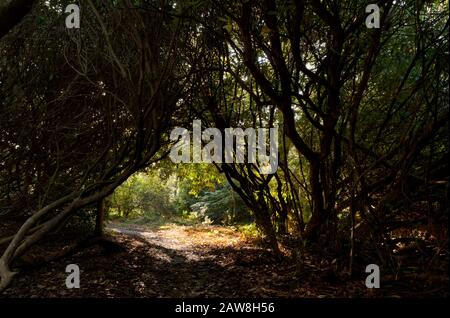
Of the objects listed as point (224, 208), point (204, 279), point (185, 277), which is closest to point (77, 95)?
point (185, 277)

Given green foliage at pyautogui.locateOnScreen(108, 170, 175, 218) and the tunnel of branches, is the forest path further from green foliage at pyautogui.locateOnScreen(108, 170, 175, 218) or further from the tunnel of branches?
green foliage at pyautogui.locateOnScreen(108, 170, 175, 218)

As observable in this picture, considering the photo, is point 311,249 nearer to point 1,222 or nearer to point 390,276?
point 390,276

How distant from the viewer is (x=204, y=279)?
16.0 ft

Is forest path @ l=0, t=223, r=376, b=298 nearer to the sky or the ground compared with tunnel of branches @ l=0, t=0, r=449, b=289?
nearer to the ground

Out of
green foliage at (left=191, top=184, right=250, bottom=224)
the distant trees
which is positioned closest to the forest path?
the distant trees

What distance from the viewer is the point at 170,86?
17.1ft

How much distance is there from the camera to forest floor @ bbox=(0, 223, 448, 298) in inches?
139

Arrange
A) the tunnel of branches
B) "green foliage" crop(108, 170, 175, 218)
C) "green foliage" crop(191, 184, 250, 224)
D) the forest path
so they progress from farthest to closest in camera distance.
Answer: "green foliage" crop(108, 170, 175, 218), "green foliage" crop(191, 184, 250, 224), the forest path, the tunnel of branches

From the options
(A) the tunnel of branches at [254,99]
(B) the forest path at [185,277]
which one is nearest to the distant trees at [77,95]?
(A) the tunnel of branches at [254,99]

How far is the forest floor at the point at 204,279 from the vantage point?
3543 mm

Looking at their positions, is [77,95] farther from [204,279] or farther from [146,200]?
[146,200]

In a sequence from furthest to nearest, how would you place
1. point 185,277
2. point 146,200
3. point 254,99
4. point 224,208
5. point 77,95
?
1. point 146,200
2. point 224,208
3. point 77,95
4. point 185,277
5. point 254,99

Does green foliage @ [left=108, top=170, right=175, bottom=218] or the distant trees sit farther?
green foliage @ [left=108, top=170, right=175, bottom=218]
